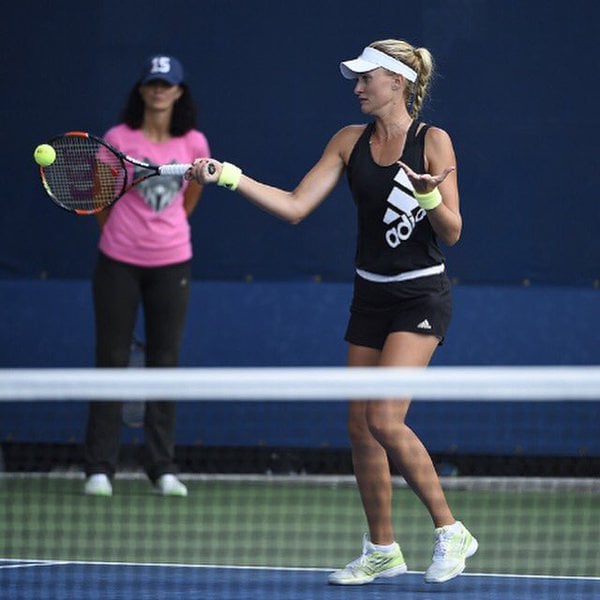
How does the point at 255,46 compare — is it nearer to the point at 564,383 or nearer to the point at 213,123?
the point at 213,123

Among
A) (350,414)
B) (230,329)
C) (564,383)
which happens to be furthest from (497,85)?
(564,383)

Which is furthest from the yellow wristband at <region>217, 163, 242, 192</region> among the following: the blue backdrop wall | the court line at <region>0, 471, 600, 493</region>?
the court line at <region>0, 471, 600, 493</region>

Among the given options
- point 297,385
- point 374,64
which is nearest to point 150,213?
point 374,64

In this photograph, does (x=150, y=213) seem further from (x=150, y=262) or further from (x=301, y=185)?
(x=301, y=185)

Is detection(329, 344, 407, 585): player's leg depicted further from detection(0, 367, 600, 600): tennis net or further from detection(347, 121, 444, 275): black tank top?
detection(347, 121, 444, 275): black tank top

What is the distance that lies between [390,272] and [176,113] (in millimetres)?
2330

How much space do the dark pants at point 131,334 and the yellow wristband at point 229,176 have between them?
2607 mm

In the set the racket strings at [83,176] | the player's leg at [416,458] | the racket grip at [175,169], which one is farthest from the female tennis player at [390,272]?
the racket strings at [83,176]

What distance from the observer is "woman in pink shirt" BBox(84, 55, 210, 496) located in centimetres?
757

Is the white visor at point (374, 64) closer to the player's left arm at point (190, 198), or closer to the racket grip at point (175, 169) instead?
the racket grip at point (175, 169)

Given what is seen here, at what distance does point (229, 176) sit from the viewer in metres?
5.15

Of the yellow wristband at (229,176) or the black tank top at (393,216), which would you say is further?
the black tank top at (393,216)

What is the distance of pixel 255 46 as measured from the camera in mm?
8508

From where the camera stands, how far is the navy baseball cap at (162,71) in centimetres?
750
